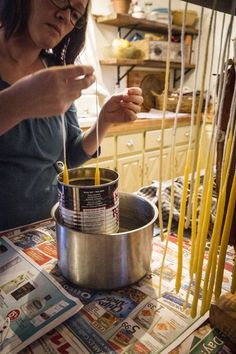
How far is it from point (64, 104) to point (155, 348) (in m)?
0.38

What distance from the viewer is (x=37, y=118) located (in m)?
0.71

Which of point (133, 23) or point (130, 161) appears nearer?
point (130, 161)

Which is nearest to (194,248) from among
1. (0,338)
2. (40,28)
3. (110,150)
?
(0,338)

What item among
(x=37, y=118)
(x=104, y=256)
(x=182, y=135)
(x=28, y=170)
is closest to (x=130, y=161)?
(x=182, y=135)

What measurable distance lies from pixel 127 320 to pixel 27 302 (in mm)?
162

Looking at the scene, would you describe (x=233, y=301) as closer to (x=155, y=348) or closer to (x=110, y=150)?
(x=155, y=348)

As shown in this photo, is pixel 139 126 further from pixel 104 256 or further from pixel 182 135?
pixel 104 256

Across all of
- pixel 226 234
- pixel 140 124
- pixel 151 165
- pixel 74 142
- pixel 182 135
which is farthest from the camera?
pixel 182 135

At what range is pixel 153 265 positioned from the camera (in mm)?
557

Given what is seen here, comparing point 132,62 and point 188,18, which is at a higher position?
point 188,18

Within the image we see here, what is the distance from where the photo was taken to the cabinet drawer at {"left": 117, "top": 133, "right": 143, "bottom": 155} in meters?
1.99

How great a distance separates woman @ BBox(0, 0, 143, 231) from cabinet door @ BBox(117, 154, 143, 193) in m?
1.09

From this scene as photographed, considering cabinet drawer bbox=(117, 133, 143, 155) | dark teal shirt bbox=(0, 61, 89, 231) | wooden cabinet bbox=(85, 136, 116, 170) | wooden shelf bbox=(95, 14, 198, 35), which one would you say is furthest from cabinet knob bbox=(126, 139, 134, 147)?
Result: dark teal shirt bbox=(0, 61, 89, 231)

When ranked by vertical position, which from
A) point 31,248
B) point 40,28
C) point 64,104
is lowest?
point 31,248
